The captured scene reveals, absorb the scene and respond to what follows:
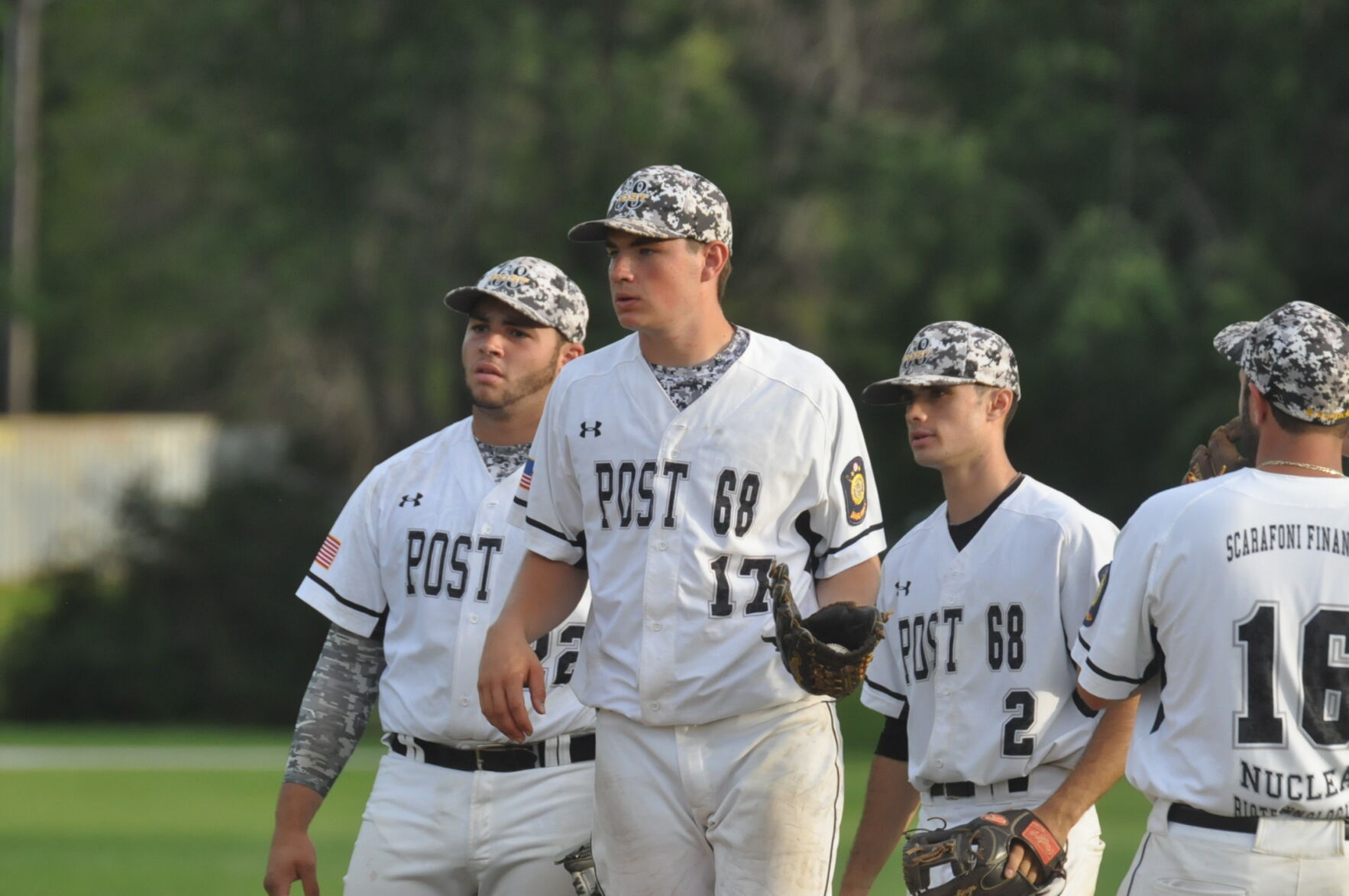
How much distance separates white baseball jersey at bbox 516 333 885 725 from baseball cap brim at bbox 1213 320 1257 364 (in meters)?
0.98

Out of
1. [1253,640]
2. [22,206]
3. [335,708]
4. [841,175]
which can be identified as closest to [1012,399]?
[1253,640]

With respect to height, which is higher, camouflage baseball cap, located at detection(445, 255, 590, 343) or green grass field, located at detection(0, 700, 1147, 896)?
camouflage baseball cap, located at detection(445, 255, 590, 343)

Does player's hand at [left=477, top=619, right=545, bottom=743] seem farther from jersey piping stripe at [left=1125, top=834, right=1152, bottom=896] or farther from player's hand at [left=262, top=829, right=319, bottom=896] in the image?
jersey piping stripe at [left=1125, top=834, right=1152, bottom=896]

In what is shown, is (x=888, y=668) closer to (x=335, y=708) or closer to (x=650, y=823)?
(x=650, y=823)

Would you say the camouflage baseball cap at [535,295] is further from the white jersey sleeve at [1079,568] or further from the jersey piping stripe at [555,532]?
the white jersey sleeve at [1079,568]

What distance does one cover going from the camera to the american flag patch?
5535mm

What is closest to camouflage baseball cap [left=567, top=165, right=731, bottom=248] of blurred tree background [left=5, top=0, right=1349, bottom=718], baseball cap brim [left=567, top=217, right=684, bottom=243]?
baseball cap brim [left=567, top=217, right=684, bottom=243]

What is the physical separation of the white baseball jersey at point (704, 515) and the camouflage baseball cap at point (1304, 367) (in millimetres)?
1000

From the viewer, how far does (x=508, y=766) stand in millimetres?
5207

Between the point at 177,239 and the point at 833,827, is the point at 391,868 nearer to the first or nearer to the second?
the point at 833,827

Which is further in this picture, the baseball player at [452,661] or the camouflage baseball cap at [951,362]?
the baseball player at [452,661]

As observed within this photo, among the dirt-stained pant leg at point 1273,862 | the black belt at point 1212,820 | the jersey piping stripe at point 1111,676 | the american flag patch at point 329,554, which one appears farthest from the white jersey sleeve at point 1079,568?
the american flag patch at point 329,554

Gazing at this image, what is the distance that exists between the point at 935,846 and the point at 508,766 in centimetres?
130

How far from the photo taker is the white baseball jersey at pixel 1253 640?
4055 millimetres
